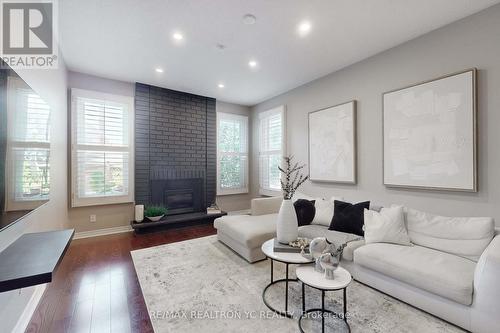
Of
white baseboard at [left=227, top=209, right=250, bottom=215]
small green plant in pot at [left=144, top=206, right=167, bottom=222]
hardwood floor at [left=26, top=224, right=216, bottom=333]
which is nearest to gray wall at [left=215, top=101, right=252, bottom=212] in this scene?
white baseboard at [left=227, top=209, right=250, bottom=215]

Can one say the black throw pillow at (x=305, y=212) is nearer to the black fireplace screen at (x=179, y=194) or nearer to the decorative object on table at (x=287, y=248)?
the decorative object on table at (x=287, y=248)

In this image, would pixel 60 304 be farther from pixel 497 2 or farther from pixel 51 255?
pixel 497 2

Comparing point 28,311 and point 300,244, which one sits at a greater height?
point 300,244

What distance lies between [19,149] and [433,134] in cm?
377

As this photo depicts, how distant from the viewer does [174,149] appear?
4.75 meters

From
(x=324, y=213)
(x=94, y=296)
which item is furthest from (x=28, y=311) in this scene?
(x=324, y=213)

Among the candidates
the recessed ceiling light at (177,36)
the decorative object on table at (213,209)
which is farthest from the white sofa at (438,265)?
the recessed ceiling light at (177,36)

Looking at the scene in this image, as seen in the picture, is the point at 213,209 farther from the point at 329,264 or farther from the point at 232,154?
the point at 329,264

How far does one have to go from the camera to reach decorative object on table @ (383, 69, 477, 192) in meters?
2.30

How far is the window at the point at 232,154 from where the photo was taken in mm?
5344

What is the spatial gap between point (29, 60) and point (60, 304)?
7.14ft

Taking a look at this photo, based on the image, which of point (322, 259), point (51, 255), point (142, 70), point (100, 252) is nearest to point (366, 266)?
→ point (322, 259)

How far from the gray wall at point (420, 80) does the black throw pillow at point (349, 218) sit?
1.68ft

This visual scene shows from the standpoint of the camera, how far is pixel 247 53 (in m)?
3.12
